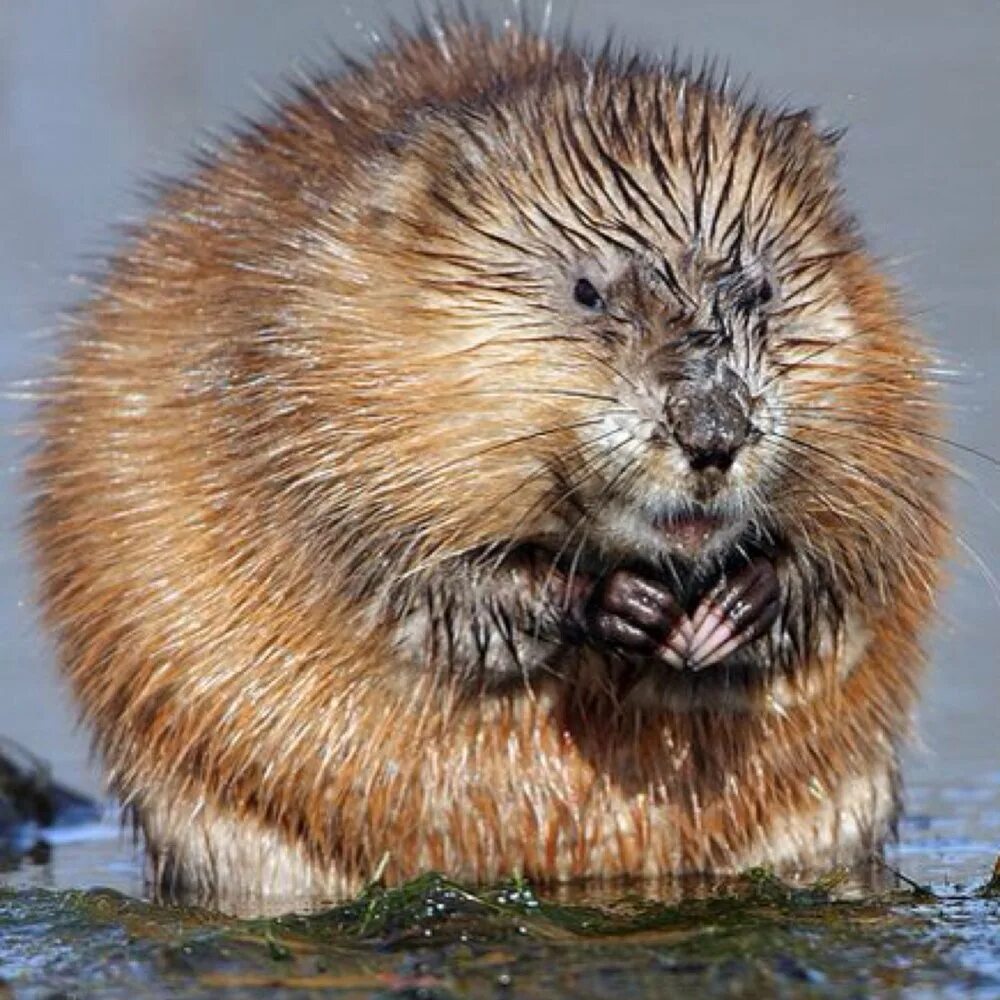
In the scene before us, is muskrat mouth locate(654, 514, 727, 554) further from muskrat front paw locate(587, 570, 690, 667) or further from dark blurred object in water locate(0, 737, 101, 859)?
dark blurred object in water locate(0, 737, 101, 859)

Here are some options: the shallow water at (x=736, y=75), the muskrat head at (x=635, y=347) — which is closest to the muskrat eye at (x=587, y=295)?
the muskrat head at (x=635, y=347)

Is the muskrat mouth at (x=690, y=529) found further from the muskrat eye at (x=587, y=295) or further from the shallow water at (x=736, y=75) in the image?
the shallow water at (x=736, y=75)

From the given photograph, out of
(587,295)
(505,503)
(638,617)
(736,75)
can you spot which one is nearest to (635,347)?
(587,295)

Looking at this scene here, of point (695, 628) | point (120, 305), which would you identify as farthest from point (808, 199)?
point (120, 305)

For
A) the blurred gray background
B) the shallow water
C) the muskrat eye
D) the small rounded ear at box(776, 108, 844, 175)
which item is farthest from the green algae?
the blurred gray background

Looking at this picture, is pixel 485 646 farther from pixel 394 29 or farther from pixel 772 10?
pixel 772 10

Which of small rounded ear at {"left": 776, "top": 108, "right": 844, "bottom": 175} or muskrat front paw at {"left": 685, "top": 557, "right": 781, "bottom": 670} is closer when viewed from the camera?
muskrat front paw at {"left": 685, "top": 557, "right": 781, "bottom": 670}

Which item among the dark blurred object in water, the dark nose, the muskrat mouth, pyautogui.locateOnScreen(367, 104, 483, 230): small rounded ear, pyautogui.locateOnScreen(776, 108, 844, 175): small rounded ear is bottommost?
the dark blurred object in water
